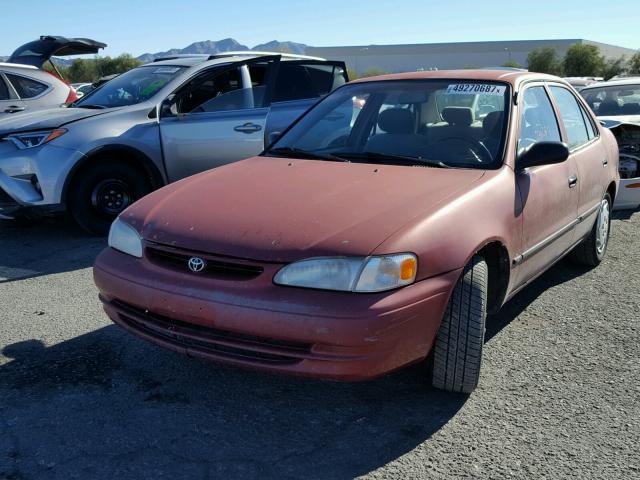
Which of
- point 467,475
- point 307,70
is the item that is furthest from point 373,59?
point 467,475

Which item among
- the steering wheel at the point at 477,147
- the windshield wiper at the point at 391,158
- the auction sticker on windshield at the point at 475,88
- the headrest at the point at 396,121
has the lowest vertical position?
the windshield wiper at the point at 391,158

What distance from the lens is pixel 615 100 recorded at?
8656mm

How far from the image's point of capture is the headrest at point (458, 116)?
12.9ft

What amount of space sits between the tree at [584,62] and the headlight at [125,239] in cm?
6997

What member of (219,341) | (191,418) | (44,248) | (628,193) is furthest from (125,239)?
(628,193)

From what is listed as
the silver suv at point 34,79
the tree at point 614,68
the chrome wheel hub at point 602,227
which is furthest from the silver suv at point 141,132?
the tree at point 614,68

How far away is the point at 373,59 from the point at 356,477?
310 ft

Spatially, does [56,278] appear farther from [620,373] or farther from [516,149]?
[620,373]

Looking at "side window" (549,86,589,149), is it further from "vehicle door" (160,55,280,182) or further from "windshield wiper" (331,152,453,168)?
"vehicle door" (160,55,280,182)

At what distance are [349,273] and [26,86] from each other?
7.50 m

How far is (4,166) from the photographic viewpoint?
19.0 feet

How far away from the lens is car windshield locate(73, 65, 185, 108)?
257 inches

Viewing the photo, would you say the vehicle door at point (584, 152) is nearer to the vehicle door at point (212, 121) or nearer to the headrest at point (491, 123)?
the headrest at point (491, 123)

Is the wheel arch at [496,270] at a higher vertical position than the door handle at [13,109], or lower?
lower
